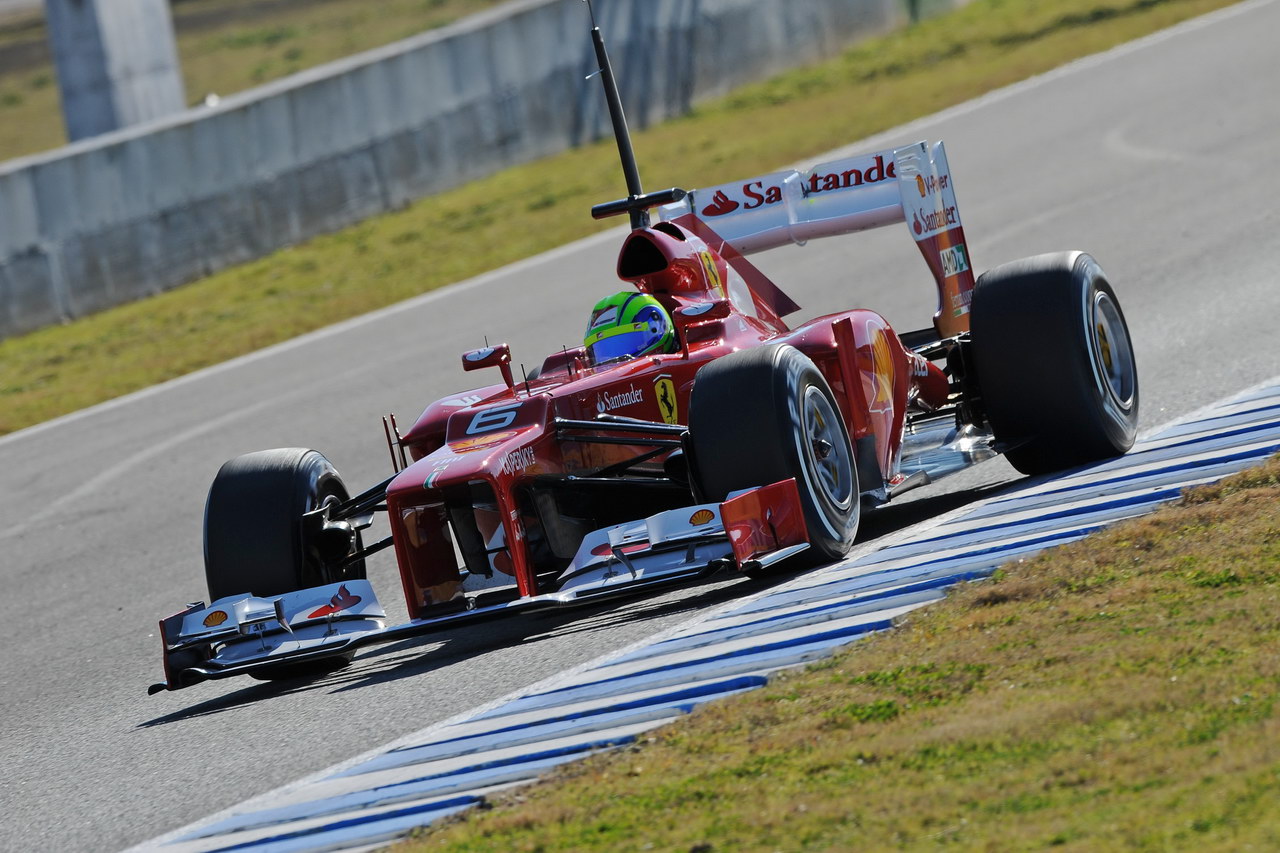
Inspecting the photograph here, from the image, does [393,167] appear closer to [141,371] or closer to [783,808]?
[141,371]

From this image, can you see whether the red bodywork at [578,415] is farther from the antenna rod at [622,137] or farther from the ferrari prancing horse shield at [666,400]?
the antenna rod at [622,137]

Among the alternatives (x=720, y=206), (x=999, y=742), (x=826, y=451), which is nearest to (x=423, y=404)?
(x=720, y=206)

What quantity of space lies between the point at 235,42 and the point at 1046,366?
4125 cm

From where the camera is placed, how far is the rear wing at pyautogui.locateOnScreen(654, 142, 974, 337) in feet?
31.9

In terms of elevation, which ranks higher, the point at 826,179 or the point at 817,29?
the point at 817,29

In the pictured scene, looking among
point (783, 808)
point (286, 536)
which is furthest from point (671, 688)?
point (286, 536)

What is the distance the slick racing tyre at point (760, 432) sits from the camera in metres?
7.30

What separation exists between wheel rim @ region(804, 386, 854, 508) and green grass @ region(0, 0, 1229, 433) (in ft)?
33.4

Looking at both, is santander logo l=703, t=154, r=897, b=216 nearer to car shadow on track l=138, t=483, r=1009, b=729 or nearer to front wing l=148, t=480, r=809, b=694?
car shadow on track l=138, t=483, r=1009, b=729

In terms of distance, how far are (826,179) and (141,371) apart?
29.7 ft

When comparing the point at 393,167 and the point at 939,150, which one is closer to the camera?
the point at 939,150

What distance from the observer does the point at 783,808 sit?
4.62 metres

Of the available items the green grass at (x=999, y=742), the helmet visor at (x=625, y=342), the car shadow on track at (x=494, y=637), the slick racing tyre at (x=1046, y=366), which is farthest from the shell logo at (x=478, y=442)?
the slick racing tyre at (x=1046, y=366)

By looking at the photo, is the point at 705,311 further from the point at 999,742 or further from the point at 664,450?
the point at 999,742
